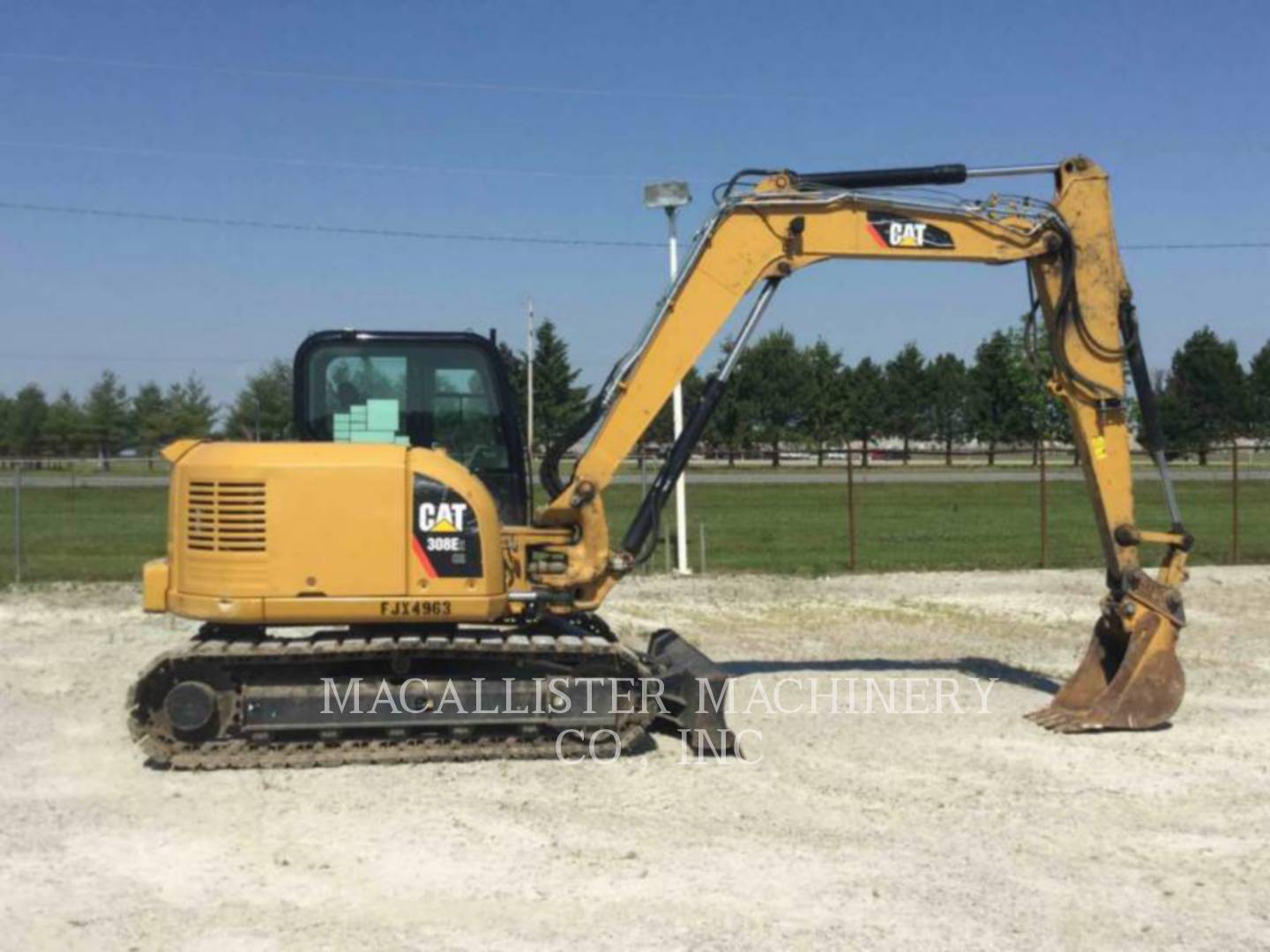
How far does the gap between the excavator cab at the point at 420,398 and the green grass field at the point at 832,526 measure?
36.3 feet

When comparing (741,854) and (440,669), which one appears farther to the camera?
(440,669)

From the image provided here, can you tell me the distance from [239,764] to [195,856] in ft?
5.31

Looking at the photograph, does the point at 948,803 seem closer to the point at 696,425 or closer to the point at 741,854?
the point at 741,854

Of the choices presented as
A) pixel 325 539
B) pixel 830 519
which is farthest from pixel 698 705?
pixel 830 519

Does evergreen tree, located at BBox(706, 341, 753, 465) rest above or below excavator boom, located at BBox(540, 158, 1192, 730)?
above

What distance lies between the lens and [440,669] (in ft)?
28.9

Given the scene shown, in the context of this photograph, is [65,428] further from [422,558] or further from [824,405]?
[422,558]

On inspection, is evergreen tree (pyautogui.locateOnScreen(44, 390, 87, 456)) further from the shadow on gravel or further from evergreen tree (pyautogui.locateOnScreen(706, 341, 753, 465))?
the shadow on gravel

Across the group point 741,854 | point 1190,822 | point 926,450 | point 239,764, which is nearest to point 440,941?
point 741,854

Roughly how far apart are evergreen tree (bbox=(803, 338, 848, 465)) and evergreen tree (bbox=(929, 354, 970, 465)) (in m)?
8.32

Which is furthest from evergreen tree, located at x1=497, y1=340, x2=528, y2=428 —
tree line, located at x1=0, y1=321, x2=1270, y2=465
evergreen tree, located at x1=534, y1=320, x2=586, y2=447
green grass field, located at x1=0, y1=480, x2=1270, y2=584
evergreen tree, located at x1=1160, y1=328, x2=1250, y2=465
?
evergreen tree, located at x1=1160, y1=328, x2=1250, y2=465

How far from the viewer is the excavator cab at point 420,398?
9.59 meters

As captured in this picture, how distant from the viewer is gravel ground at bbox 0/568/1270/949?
19.2 feet

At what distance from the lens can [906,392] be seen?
76250 millimetres
